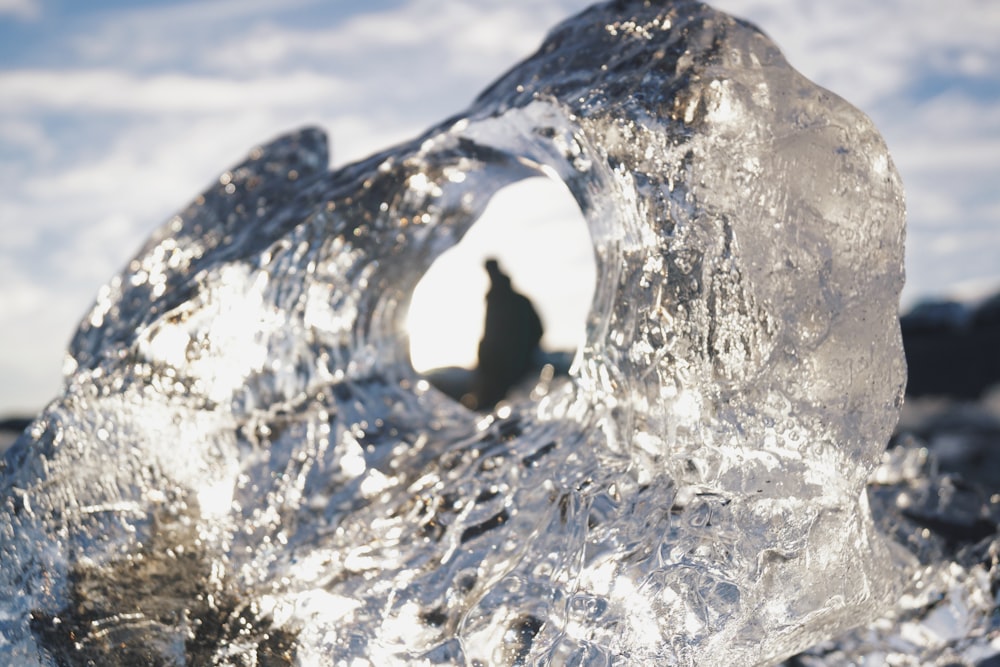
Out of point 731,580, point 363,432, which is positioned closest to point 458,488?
point 363,432

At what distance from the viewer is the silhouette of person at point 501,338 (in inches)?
339

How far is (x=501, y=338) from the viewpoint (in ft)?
28.4

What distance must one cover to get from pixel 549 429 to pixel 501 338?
6548mm

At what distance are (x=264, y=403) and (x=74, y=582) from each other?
1.70 ft

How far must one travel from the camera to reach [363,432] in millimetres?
2273

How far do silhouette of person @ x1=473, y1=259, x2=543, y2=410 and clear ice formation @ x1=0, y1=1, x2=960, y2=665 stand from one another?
20.6 ft

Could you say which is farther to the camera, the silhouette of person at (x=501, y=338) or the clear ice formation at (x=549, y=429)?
the silhouette of person at (x=501, y=338)

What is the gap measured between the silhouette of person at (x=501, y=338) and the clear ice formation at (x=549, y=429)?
628 cm

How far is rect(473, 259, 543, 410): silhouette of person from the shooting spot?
8602 millimetres

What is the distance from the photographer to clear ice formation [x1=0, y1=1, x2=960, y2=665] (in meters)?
1.63

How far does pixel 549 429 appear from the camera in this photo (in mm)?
2119

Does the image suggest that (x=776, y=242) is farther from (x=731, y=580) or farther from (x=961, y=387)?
(x=961, y=387)

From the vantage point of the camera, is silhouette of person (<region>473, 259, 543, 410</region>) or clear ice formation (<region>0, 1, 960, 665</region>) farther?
silhouette of person (<region>473, 259, 543, 410</region>)

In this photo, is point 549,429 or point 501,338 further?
point 501,338
